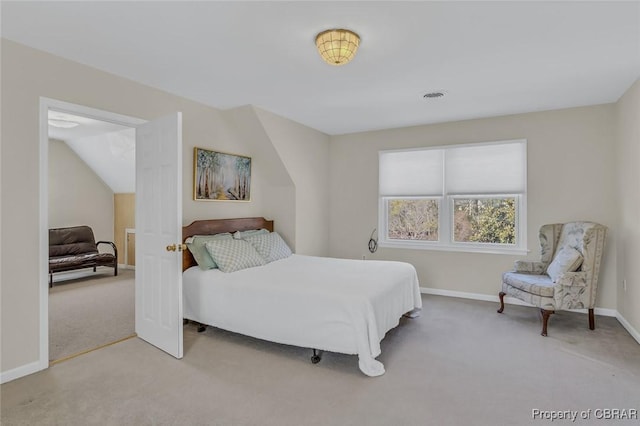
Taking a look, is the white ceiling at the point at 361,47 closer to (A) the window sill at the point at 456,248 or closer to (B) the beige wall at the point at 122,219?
(A) the window sill at the point at 456,248

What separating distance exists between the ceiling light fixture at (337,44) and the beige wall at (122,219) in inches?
223

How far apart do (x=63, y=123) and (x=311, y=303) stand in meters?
4.81

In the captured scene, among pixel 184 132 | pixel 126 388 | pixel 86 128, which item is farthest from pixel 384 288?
pixel 86 128

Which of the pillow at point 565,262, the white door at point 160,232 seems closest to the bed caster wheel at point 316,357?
the white door at point 160,232

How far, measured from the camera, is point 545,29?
228cm

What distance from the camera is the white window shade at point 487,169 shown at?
4320 mm

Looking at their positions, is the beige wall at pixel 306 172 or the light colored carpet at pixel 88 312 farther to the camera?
the beige wall at pixel 306 172

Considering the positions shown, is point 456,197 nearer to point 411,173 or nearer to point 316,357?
point 411,173

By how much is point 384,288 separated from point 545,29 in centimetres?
223

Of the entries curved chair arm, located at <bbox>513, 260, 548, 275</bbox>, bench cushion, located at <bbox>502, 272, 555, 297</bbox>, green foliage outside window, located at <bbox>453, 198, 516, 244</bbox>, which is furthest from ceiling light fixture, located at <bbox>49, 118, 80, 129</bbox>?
→ curved chair arm, located at <bbox>513, 260, 548, 275</bbox>

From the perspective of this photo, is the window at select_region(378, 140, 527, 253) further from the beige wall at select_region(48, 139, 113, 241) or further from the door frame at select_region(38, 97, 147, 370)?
the beige wall at select_region(48, 139, 113, 241)

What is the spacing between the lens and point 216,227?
4.04 meters

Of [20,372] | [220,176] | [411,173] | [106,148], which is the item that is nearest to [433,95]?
[411,173]

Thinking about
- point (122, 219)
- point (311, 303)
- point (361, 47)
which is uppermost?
point (361, 47)
